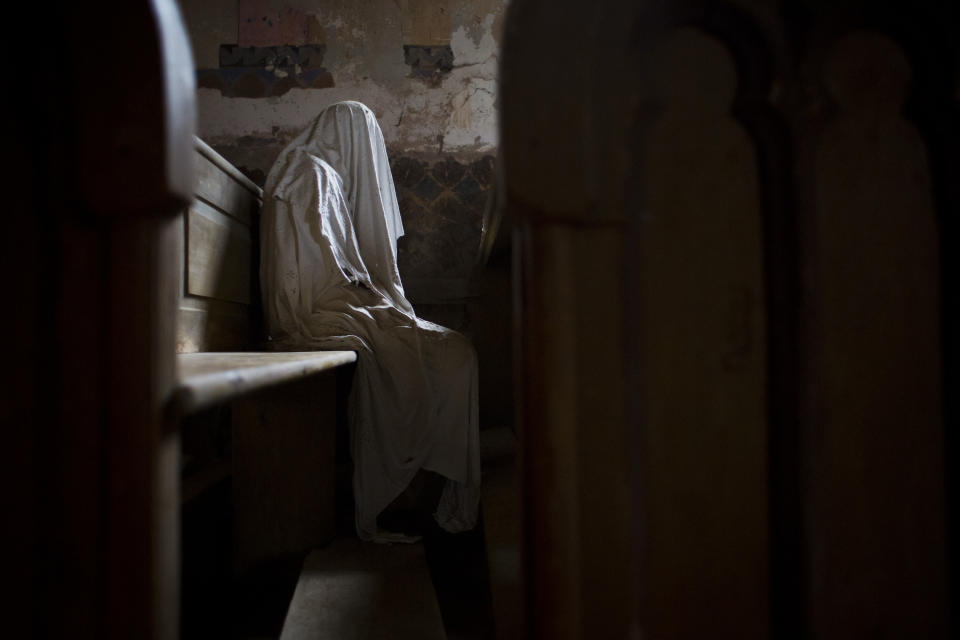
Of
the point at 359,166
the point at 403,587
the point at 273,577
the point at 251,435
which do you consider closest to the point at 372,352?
the point at 251,435

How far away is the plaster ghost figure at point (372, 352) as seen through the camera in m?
2.08

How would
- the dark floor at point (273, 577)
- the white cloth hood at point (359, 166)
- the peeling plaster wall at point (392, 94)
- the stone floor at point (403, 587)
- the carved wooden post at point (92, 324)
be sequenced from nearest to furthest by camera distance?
the carved wooden post at point (92, 324)
the stone floor at point (403, 587)
the dark floor at point (273, 577)
the white cloth hood at point (359, 166)
the peeling plaster wall at point (392, 94)

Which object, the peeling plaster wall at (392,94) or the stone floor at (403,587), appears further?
the peeling plaster wall at (392,94)

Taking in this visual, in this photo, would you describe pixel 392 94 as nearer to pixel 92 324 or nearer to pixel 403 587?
pixel 403 587

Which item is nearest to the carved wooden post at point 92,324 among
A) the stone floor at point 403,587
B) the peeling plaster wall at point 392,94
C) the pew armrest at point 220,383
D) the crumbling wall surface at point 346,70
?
the pew armrest at point 220,383

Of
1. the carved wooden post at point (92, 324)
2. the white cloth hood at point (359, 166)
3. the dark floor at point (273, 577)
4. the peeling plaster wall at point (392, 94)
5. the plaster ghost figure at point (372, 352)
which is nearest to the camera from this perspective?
the carved wooden post at point (92, 324)

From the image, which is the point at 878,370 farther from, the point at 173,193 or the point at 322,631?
the point at 322,631

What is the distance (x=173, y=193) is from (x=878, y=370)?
1.01 meters

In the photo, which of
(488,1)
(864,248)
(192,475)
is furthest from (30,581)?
(488,1)

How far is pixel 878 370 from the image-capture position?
77 cm

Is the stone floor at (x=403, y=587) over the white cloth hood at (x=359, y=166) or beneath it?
beneath

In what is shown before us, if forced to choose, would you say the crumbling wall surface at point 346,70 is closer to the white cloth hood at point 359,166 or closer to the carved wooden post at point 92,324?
the white cloth hood at point 359,166

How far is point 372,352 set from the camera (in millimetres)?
2088

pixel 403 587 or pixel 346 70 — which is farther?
pixel 346 70
